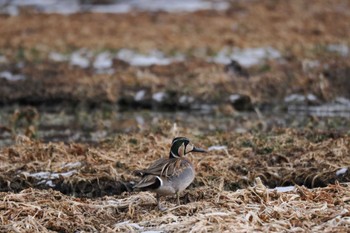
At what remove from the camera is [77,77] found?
17.0m

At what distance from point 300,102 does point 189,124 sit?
2.55 meters

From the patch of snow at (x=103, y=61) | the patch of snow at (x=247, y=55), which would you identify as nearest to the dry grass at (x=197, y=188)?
the patch of snow at (x=103, y=61)

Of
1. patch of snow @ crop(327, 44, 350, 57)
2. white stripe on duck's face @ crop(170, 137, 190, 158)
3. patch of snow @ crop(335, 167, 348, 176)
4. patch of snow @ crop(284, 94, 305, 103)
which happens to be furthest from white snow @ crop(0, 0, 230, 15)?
white stripe on duck's face @ crop(170, 137, 190, 158)

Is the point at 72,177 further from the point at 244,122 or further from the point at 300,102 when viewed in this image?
the point at 300,102


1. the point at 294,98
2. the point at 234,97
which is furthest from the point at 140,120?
the point at 294,98

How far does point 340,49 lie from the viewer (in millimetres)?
19469

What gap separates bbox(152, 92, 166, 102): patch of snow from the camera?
15.8m

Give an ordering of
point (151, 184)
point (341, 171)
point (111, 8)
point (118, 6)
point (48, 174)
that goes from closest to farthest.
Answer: point (151, 184), point (341, 171), point (48, 174), point (111, 8), point (118, 6)

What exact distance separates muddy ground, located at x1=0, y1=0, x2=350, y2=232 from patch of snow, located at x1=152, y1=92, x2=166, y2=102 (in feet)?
0.07

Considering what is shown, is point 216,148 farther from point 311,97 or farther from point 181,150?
point 311,97

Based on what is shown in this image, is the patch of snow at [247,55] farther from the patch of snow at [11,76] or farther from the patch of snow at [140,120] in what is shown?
the patch of snow at [11,76]

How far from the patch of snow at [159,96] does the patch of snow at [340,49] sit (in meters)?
4.92

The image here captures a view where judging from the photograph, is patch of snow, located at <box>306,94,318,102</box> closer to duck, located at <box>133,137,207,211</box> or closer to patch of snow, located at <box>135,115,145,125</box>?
patch of snow, located at <box>135,115,145,125</box>

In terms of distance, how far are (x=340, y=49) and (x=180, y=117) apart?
20.0 ft
